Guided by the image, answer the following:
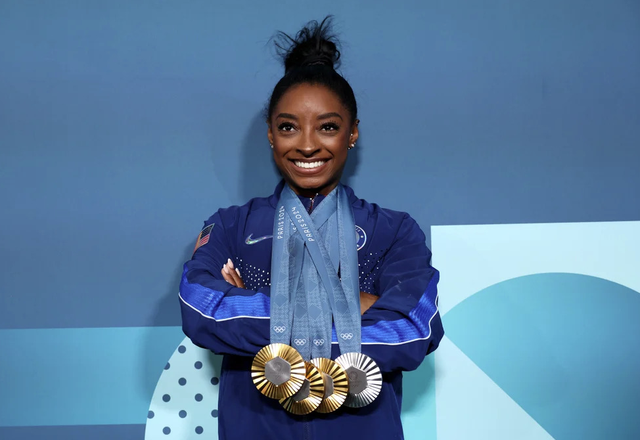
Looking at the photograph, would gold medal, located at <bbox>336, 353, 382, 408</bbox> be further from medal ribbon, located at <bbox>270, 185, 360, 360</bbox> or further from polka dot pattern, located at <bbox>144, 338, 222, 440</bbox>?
polka dot pattern, located at <bbox>144, 338, 222, 440</bbox>

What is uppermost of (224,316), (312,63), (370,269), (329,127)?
(312,63)

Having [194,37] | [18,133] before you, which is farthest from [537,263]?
[18,133]

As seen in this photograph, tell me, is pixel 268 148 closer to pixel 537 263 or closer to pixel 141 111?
pixel 141 111

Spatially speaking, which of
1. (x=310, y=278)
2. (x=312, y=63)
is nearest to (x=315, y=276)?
(x=310, y=278)

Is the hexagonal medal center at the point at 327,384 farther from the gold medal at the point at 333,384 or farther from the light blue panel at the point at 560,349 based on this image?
the light blue panel at the point at 560,349

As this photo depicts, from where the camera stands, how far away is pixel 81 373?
6.64 ft

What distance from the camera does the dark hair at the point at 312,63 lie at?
5.44 feet

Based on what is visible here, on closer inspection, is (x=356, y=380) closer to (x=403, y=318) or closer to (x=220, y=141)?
(x=403, y=318)

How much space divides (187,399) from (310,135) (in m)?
0.94

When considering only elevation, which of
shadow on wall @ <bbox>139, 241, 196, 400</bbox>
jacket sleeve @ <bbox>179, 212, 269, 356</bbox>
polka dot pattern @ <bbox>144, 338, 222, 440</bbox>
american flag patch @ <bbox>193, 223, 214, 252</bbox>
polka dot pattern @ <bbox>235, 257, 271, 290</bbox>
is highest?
american flag patch @ <bbox>193, 223, 214, 252</bbox>

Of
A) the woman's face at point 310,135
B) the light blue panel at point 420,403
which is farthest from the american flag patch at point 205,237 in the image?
the light blue panel at point 420,403

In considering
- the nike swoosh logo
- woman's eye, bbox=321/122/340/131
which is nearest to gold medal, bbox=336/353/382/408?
the nike swoosh logo

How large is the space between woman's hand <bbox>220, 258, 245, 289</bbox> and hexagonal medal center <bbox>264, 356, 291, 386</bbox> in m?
0.28

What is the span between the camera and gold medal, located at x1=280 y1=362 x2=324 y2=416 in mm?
1324
